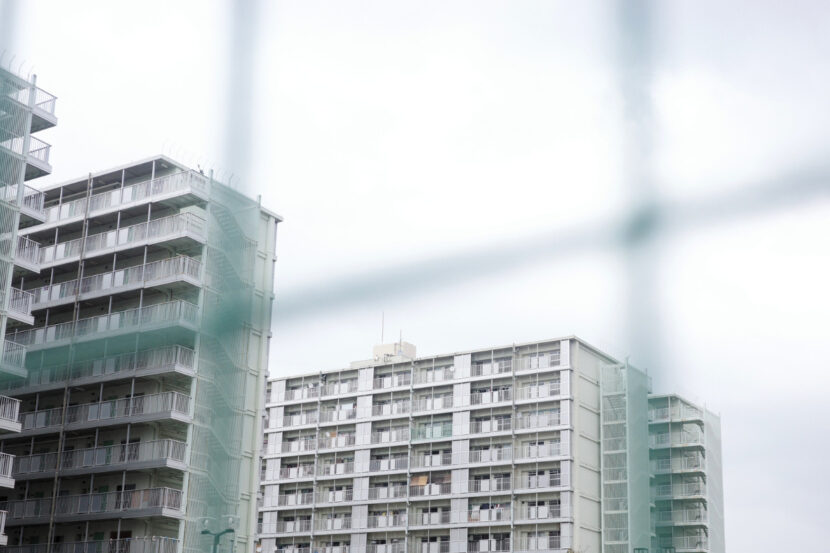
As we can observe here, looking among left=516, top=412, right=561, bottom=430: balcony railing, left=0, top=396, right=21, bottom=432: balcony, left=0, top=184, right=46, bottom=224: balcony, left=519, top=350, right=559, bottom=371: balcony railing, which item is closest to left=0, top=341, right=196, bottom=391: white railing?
left=0, top=396, right=21, bottom=432: balcony

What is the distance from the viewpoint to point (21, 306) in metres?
6.82

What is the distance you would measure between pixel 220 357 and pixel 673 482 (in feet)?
1.08

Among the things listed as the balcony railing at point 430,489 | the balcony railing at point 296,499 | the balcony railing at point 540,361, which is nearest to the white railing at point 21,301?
the balcony railing at point 540,361

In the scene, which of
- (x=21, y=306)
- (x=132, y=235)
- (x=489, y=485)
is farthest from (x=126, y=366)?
(x=489, y=485)

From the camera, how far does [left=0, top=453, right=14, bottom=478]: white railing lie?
7.15 m

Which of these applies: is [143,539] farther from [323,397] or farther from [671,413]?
[323,397]

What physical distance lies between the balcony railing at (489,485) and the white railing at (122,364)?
14.2m

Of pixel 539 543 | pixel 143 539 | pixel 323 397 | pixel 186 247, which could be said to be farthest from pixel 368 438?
pixel 186 247

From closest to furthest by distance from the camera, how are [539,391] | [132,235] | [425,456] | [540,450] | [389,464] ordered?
1. [132,235]
2. [540,450]
3. [539,391]
4. [425,456]
5. [389,464]

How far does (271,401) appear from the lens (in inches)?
672

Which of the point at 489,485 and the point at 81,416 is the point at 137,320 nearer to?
the point at 81,416

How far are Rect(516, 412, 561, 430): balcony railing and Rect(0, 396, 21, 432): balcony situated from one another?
8.56 m

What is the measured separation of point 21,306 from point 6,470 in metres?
1.27

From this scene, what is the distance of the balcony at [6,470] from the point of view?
22.8ft
